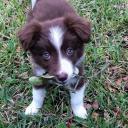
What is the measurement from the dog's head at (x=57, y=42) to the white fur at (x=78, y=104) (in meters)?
0.53

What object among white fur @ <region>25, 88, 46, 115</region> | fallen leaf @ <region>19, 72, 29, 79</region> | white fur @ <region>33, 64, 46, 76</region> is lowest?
white fur @ <region>25, 88, 46, 115</region>

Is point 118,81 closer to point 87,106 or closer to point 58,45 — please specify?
point 87,106

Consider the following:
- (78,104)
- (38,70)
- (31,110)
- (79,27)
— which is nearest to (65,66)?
(79,27)

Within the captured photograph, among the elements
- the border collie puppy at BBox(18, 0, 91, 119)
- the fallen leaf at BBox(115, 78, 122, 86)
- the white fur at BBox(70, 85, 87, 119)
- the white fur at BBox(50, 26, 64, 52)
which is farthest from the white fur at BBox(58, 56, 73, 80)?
the fallen leaf at BBox(115, 78, 122, 86)

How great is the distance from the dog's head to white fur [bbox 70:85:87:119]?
0.53 meters

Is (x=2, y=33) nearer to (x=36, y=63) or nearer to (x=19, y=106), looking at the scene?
(x=19, y=106)

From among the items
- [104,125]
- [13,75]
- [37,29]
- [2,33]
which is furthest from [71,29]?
[2,33]

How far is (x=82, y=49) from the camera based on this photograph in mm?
4500

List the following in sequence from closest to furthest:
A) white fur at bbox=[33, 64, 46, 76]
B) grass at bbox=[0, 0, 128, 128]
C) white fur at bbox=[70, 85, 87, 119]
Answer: white fur at bbox=[33, 64, 46, 76] < white fur at bbox=[70, 85, 87, 119] < grass at bbox=[0, 0, 128, 128]

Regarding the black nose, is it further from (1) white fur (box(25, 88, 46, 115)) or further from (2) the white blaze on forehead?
(1) white fur (box(25, 88, 46, 115))

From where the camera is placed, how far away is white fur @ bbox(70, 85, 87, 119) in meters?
4.80

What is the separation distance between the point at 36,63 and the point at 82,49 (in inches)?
18.7

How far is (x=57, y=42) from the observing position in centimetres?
403

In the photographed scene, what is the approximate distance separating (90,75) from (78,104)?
0.55 m
